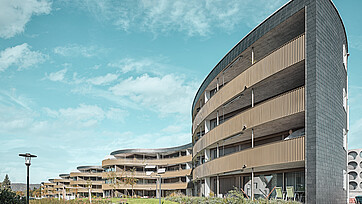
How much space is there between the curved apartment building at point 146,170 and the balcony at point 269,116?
41.2 m

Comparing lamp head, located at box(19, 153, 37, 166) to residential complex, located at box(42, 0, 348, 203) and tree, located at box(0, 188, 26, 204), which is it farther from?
residential complex, located at box(42, 0, 348, 203)

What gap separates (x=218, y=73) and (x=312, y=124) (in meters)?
14.2

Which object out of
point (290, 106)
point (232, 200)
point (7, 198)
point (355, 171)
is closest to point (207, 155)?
point (232, 200)

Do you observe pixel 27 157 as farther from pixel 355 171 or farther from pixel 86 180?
pixel 86 180

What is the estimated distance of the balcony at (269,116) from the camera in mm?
19359

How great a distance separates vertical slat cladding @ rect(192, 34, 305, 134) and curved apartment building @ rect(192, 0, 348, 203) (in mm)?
51

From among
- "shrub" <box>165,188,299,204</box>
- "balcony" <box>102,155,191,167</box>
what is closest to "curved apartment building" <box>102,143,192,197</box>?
"balcony" <box>102,155,191,167</box>

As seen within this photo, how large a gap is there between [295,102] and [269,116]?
2564mm

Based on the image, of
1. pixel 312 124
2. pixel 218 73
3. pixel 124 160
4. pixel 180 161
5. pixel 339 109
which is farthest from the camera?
pixel 124 160

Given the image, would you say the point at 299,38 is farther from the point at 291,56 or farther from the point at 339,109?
the point at 339,109

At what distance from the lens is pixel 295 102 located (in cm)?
1933

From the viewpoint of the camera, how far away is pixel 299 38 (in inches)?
757

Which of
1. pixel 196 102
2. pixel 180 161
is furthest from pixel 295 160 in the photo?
pixel 180 161

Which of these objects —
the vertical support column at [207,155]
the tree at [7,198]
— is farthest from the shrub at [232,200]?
the tree at [7,198]
